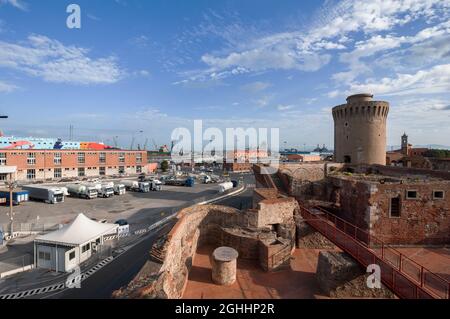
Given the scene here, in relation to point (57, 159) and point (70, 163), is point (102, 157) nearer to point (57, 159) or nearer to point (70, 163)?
point (70, 163)

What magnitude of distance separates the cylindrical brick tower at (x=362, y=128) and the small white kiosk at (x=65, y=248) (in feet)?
99.6

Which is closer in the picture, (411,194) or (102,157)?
(411,194)

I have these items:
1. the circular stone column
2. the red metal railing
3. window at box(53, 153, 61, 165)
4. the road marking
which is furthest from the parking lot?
window at box(53, 153, 61, 165)

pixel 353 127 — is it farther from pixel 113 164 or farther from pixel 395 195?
pixel 113 164

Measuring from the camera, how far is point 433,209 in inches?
621

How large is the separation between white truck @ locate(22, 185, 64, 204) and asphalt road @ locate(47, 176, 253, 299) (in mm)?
21471

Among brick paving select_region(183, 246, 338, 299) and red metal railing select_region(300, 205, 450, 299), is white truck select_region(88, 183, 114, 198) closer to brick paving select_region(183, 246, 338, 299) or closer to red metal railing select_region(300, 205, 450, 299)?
brick paving select_region(183, 246, 338, 299)

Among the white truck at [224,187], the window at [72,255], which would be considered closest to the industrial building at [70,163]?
the white truck at [224,187]

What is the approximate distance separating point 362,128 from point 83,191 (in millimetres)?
40596

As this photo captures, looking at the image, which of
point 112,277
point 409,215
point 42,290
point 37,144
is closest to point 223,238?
point 112,277

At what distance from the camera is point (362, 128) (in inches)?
1181

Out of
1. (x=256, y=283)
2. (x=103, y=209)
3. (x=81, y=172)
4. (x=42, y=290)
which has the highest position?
(x=81, y=172)
